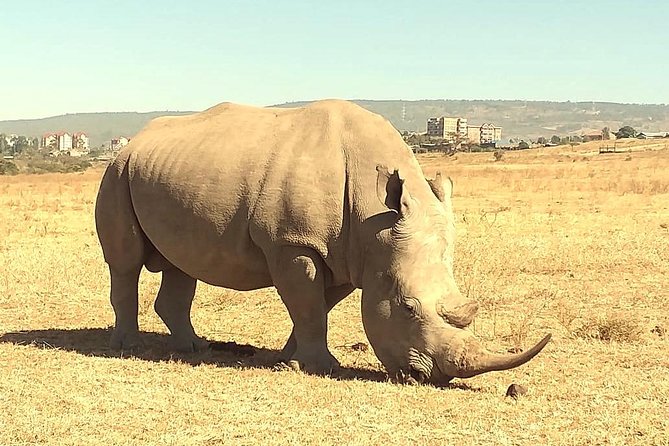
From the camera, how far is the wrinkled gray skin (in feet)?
25.1

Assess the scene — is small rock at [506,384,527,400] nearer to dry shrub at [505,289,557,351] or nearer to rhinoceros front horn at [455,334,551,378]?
rhinoceros front horn at [455,334,551,378]

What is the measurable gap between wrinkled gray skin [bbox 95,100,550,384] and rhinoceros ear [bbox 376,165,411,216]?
1cm

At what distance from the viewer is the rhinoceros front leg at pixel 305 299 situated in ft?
26.8

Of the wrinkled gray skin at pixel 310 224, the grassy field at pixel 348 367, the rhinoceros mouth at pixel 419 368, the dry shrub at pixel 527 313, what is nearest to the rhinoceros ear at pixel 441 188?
the wrinkled gray skin at pixel 310 224

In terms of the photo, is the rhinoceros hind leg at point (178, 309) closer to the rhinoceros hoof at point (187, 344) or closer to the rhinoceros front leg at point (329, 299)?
the rhinoceros hoof at point (187, 344)

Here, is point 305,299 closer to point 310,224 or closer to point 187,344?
point 310,224

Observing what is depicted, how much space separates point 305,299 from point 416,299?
3.89 feet

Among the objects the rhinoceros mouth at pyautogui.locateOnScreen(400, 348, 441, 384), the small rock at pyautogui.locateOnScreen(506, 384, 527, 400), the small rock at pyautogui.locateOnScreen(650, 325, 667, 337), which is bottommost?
the small rock at pyautogui.locateOnScreen(650, 325, 667, 337)

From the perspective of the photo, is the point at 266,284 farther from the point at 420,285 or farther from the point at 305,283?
the point at 420,285

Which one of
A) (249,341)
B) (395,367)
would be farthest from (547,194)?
(395,367)

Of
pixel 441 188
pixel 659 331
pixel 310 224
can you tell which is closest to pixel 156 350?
pixel 310 224

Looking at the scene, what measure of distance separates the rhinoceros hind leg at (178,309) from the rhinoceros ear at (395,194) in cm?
304

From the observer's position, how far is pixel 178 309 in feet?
32.9

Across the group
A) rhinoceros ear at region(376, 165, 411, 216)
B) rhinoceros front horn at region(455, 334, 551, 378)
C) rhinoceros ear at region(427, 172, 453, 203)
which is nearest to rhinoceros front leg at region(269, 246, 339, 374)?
rhinoceros ear at region(376, 165, 411, 216)
